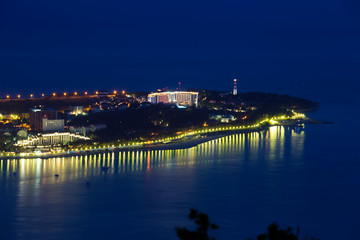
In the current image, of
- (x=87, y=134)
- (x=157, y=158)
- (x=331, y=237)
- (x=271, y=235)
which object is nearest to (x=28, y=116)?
(x=87, y=134)

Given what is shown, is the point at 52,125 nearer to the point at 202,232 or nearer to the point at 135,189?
the point at 135,189

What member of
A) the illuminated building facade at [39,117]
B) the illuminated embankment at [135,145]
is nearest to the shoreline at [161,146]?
the illuminated embankment at [135,145]

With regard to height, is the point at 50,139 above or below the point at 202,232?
above

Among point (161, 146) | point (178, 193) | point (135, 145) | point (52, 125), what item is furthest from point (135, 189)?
point (52, 125)

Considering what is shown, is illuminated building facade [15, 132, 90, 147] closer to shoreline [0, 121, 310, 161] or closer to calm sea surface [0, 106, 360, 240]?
shoreline [0, 121, 310, 161]

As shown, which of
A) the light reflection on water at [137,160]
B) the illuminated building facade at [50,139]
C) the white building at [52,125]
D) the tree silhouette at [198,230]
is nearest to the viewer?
the tree silhouette at [198,230]

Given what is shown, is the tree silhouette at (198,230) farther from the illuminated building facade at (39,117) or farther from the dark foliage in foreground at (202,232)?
the illuminated building facade at (39,117)
